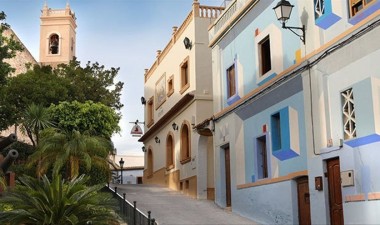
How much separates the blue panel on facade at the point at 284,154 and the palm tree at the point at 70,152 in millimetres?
6866

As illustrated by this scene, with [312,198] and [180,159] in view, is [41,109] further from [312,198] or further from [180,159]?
[312,198]

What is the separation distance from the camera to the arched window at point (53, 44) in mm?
53312

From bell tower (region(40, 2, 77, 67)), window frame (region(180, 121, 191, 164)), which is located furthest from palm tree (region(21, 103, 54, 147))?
bell tower (region(40, 2, 77, 67))

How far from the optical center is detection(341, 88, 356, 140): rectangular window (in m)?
12.2

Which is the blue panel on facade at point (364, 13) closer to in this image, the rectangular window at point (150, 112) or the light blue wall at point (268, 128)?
the light blue wall at point (268, 128)

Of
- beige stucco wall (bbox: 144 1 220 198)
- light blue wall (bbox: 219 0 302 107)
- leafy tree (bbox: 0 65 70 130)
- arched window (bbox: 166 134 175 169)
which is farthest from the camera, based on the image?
arched window (bbox: 166 134 175 169)

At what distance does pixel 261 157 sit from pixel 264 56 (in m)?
3.04

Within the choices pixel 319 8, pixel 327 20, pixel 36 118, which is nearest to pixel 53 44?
pixel 36 118

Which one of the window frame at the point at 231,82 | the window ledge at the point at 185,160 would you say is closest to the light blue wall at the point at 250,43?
the window frame at the point at 231,82

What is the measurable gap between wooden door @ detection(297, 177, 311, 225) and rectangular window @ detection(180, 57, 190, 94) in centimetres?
1126

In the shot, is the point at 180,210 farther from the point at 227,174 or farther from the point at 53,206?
the point at 53,206

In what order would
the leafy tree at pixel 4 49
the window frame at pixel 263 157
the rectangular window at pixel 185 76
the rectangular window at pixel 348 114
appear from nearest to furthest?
the rectangular window at pixel 348 114 → the window frame at pixel 263 157 → the leafy tree at pixel 4 49 → the rectangular window at pixel 185 76

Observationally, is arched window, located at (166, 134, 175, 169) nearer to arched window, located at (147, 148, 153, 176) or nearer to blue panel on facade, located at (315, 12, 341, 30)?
arched window, located at (147, 148, 153, 176)

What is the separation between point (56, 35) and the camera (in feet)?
178
